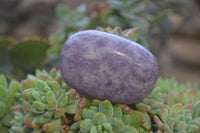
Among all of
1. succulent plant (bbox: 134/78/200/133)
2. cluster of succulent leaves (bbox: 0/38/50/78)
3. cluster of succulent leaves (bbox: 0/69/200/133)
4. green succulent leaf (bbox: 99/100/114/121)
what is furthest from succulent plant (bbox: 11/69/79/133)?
cluster of succulent leaves (bbox: 0/38/50/78)

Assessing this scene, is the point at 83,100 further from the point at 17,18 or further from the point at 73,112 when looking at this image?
the point at 17,18

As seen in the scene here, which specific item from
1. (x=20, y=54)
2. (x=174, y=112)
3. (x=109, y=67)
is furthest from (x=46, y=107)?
(x=20, y=54)

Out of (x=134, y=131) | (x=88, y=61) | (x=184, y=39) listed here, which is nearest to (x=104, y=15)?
(x=88, y=61)

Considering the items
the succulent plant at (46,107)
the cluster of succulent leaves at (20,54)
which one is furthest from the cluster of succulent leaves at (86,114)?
the cluster of succulent leaves at (20,54)

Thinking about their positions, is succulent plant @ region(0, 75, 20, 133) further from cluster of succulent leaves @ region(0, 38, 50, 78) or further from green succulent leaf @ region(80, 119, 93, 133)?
cluster of succulent leaves @ region(0, 38, 50, 78)

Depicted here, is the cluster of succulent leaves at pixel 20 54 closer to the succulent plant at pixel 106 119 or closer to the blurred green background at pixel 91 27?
the blurred green background at pixel 91 27
